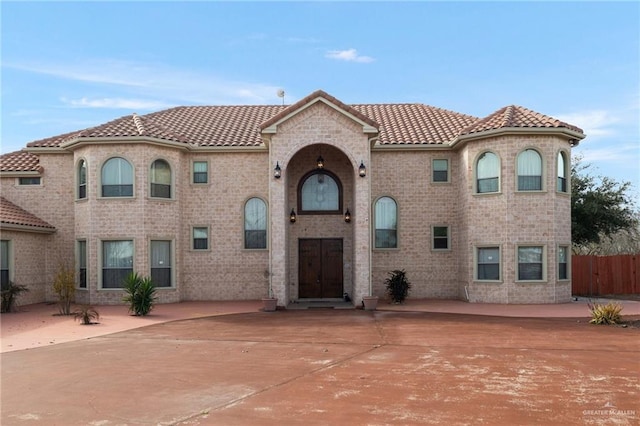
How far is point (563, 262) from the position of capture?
66.7 feet

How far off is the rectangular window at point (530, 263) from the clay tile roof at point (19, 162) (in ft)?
62.7

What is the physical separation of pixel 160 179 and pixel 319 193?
6.29m

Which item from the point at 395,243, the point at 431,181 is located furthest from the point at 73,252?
the point at 431,181

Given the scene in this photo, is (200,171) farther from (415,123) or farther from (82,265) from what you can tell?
(415,123)

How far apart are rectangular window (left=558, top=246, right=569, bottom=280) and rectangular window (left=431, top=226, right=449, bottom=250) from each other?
4.19m

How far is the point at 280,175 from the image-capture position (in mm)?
18750

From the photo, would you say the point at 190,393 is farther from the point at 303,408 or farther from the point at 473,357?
the point at 473,357

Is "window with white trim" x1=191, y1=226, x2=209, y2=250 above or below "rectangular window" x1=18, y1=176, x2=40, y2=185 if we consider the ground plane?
below

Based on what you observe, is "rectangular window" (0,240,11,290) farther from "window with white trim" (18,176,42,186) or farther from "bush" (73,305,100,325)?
"bush" (73,305,100,325)

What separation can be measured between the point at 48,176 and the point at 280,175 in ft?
33.1

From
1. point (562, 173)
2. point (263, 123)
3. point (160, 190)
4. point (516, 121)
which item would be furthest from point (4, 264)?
point (562, 173)

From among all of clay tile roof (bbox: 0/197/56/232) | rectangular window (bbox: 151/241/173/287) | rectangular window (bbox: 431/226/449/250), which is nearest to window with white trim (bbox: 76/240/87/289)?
clay tile roof (bbox: 0/197/56/232)

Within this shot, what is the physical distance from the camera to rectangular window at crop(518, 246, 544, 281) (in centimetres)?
1964

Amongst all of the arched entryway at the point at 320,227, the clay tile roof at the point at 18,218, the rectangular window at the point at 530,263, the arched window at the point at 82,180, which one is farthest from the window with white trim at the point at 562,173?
the clay tile roof at the point at 18,218
